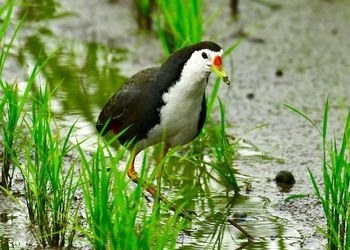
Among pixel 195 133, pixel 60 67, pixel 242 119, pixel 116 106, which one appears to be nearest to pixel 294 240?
pixel 195 133

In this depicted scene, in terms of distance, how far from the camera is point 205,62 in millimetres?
4547

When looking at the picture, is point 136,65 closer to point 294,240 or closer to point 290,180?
point 290,180

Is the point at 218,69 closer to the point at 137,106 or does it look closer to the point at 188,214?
the point at 137,106

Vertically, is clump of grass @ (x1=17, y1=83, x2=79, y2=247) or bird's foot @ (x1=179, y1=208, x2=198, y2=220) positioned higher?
clump of grass @ (x1=17, y1=83, x2=79, y2=247)

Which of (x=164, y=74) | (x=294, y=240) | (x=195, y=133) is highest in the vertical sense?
(x=164, y=74)

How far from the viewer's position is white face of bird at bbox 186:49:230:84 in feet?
14.8

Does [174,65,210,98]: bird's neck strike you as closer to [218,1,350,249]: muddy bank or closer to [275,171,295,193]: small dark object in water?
[218,1,350,249]: muddy bank

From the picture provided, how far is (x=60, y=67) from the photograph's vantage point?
739 cm

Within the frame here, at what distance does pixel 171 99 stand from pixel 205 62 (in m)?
0.25

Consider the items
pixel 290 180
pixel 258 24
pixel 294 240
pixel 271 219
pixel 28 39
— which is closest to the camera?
pixel 294 240

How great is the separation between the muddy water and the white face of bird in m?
0.67

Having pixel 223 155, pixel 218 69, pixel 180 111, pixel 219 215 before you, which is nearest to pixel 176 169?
pixel 223 155

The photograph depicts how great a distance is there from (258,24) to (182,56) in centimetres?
396

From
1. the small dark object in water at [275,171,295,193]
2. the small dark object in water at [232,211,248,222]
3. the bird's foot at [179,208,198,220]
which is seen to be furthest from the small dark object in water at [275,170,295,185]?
the bird's foot at [179,208,198,220]
